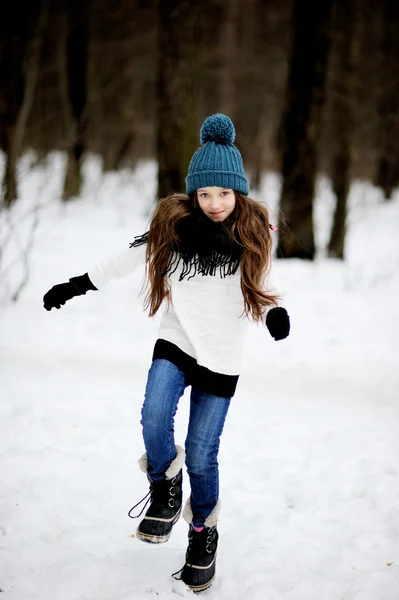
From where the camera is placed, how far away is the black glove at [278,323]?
2209 mm

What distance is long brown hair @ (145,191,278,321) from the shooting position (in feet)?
7.32

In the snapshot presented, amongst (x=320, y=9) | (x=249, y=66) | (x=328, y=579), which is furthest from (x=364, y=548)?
(x=249, y=66)

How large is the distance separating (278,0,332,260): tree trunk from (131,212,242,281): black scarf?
4816mm

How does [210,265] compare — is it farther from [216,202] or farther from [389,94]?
[389,94]

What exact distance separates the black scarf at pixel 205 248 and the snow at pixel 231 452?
0.93ft

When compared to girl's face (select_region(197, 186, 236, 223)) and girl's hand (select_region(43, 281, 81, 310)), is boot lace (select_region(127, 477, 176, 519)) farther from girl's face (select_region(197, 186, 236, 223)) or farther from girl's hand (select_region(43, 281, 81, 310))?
girl's face (select_region(197, 186, 236, 223))

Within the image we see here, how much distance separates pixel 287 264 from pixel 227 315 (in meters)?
5.22

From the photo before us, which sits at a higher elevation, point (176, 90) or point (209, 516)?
point (176, 90)

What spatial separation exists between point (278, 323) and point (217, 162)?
0.72 metres

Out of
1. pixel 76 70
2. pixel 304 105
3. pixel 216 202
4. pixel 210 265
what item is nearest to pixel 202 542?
pixel 210 265

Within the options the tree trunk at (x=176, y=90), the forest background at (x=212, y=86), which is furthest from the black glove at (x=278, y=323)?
the tree trunk at (x=176, y=90)

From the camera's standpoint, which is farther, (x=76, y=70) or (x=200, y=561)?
(x=76, y=70)

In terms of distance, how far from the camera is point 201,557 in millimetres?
2309

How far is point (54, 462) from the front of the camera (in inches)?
128
